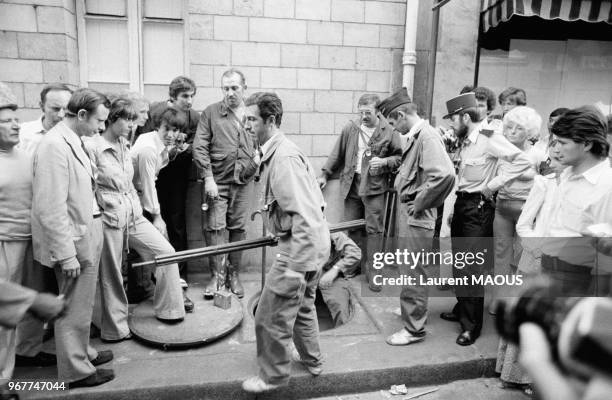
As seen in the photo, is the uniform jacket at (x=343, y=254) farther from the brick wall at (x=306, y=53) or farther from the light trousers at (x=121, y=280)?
the brick wall at (x=306, y=53)

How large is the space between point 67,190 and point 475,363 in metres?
3.35

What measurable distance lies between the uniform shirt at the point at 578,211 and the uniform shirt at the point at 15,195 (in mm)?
3504

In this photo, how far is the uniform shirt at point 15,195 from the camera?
117 inches

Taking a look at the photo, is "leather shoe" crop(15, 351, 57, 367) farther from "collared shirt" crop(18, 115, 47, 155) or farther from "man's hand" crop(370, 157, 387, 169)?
"man's hand" crop(370, 157, 387, 169)

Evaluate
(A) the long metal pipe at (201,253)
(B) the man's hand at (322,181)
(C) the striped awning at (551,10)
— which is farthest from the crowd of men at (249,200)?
(C) the striped awning at (551,10)

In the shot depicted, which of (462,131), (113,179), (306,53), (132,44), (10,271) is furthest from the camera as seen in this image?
(306,53)

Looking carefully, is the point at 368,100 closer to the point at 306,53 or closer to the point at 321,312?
the point at 306,53

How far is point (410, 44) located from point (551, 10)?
1607mm

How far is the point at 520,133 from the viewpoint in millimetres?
3922

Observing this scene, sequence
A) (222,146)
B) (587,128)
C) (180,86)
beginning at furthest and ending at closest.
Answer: (222,146), (180,86), (587,128)

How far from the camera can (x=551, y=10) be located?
5.22 m

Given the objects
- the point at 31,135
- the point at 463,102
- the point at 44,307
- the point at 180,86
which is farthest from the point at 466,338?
the point at 31,135

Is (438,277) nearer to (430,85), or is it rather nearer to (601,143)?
(430,85)

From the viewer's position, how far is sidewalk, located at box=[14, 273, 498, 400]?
3213 millimetres
